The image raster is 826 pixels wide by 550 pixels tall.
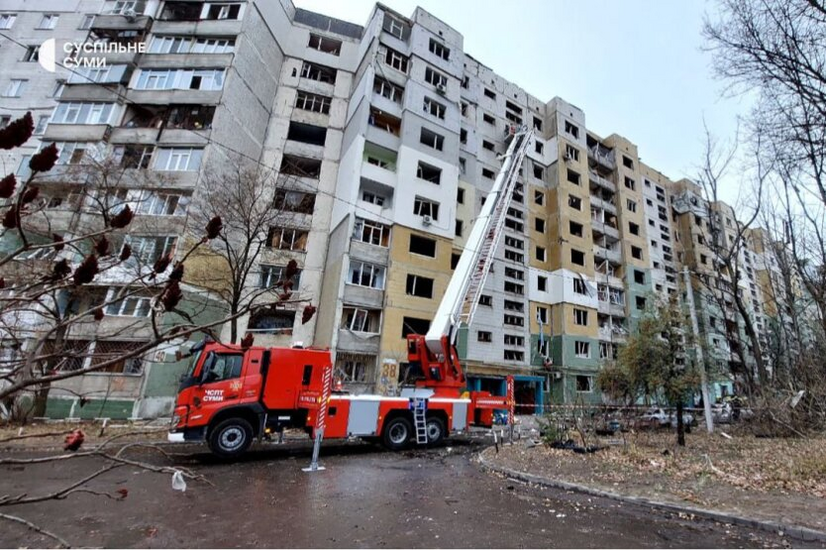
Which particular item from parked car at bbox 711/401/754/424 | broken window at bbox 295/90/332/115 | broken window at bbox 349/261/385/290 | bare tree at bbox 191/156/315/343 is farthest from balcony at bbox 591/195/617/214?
bare tree at bbox 191/156/315/343

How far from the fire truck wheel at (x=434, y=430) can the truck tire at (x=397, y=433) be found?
72cm

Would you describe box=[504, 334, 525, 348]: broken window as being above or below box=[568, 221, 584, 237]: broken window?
below

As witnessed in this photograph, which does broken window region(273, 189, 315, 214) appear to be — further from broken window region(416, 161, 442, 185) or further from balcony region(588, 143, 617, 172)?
balcony region(588, 143, 617, 172)

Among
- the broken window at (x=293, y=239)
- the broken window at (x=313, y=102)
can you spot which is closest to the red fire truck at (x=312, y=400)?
the broken window at (x=293, y=239)

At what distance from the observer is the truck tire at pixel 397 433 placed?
13156mm

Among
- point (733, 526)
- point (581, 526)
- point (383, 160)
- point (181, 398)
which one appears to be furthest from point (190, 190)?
point (733, 526)

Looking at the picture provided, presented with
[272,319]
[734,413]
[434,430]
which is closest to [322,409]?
[434,430]

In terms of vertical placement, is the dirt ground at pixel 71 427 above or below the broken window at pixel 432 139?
below

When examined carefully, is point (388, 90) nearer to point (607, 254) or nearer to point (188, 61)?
point (188, 61)

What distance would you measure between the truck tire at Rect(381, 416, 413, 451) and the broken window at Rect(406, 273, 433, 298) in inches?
484

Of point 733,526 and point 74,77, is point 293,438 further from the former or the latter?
point 74,77

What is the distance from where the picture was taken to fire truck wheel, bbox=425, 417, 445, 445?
1397 cm

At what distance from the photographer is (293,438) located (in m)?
15.0
